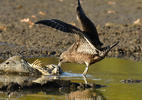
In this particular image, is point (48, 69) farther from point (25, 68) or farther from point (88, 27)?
point (88, 27)

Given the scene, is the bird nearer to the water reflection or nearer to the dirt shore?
the water reflection

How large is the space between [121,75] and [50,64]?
176cm

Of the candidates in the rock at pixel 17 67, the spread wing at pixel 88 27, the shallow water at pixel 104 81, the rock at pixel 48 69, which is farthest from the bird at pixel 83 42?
the rock at pixel 17 67

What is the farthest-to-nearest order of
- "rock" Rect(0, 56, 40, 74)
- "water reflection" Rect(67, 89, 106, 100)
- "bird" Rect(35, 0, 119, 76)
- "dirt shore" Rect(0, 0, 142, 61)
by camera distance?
1. "dirt shore" Rect(0, 0, 142, 61)
2. "rock" Rect(0, 56, 40, 74)
3. "bird" Rect(35, 0, 119, 76)
4. "water reflection" Rect(67, 89, 106, 100)

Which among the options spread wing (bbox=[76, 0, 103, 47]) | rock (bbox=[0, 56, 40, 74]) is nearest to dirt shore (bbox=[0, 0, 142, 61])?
rock (bbox=[0, 56, 40, 74])

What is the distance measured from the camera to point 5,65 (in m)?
12.7

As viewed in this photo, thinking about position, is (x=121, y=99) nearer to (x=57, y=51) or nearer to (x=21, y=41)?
(x=57, y=51)

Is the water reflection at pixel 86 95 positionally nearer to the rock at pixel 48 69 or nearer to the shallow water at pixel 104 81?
the shallow water at pixel 104 81

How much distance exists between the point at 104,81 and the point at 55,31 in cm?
650

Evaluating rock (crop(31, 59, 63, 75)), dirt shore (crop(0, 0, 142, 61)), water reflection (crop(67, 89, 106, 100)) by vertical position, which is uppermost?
dirt shore (crop(0, 0, 142, 61))

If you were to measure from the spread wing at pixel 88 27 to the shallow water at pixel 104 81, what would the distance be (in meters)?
0.87

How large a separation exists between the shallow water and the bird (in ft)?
1.17

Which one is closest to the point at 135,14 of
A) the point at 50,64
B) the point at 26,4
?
the point at 26,4

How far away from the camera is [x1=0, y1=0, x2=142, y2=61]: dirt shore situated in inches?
632
